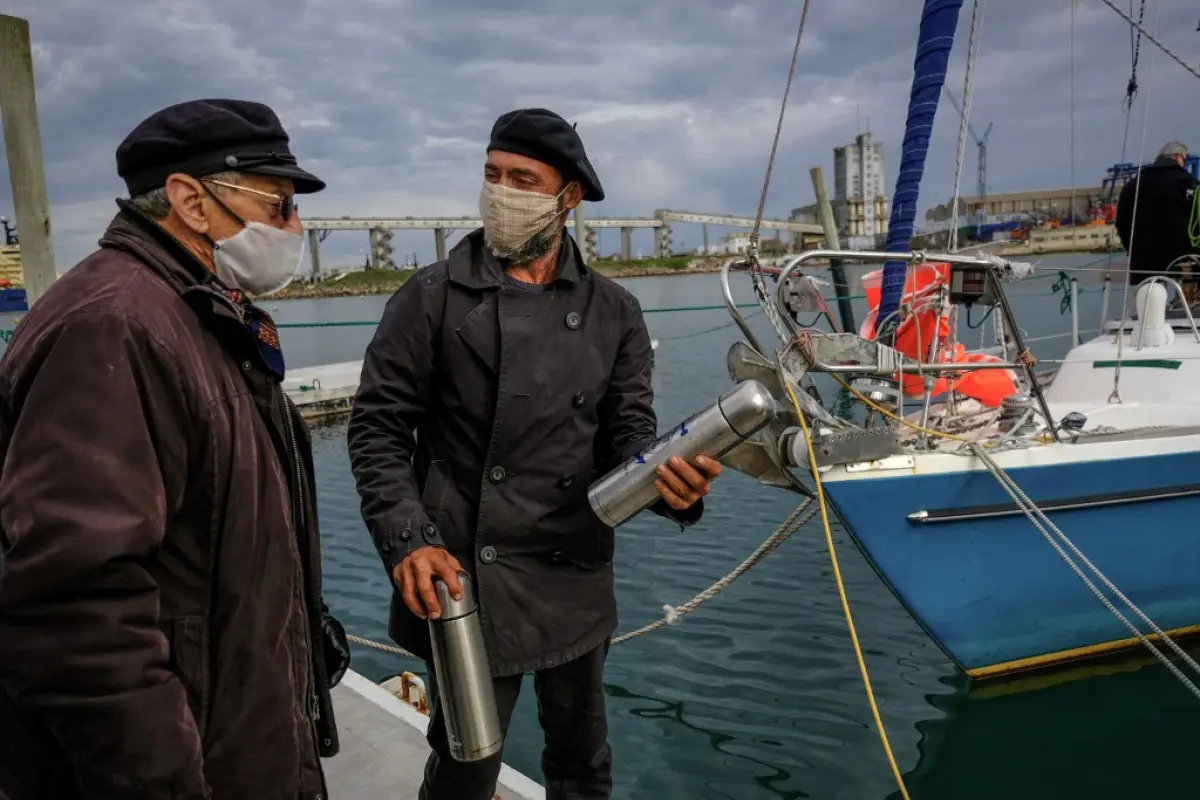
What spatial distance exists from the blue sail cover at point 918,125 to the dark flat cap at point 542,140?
414 centimetres

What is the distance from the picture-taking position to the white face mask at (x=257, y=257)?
5.72ft

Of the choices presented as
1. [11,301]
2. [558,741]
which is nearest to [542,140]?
[558,741]

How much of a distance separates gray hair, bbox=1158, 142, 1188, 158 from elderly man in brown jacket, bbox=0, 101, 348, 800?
25.4ft

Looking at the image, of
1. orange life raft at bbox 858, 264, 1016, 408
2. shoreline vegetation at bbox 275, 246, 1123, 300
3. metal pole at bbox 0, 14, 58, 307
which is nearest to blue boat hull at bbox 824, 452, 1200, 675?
orange life raft at bbox 858, 264, 1016, 408

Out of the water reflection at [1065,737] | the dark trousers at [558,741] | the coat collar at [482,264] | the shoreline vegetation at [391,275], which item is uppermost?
the shoreline vegetation at [391,275]

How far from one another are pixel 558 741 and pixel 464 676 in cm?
60

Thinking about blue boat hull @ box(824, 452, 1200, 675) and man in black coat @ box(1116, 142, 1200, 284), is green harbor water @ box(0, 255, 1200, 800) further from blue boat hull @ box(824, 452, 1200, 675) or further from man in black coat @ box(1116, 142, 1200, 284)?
man in black coat @ box(1116, 142, 1200, 284)

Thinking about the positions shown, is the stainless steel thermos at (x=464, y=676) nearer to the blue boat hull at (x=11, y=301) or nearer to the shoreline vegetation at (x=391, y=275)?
the blue boat hull at (x=11, y=301)

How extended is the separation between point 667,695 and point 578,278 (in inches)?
152

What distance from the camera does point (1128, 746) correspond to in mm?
4918

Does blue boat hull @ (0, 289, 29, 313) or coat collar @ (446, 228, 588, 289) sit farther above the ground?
blue boat hull @ (0, 289, 29, 313)

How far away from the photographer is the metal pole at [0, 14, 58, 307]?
661 centimetres

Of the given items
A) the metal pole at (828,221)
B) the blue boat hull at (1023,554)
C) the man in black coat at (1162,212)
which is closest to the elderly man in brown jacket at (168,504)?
the blue boat hull at (1023,554)

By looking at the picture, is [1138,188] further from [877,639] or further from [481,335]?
[481,335]
